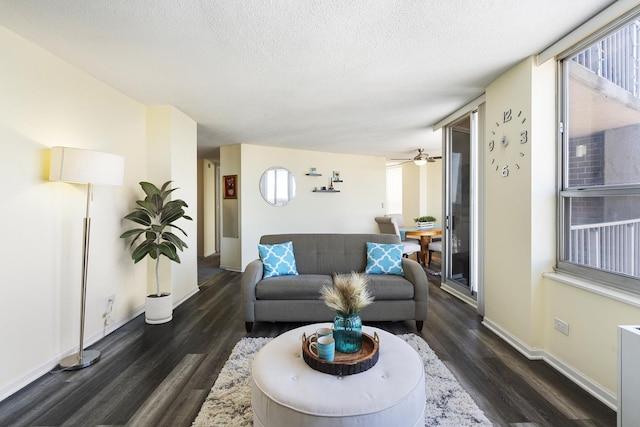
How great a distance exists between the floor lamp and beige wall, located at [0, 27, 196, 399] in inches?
7.1

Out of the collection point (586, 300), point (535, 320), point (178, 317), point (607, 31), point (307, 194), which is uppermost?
point (607, 31)

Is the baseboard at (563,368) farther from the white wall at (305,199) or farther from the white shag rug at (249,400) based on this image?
the white wall at (305,199)

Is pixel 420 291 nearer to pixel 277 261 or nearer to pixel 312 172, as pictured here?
pixel 277 261

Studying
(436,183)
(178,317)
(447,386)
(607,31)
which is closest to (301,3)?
(607,31)

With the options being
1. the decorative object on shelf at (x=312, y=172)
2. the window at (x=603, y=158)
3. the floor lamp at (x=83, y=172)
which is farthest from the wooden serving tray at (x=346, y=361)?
the decorative object on shelf at (x=312, y=172)

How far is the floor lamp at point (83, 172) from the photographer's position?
2104mm

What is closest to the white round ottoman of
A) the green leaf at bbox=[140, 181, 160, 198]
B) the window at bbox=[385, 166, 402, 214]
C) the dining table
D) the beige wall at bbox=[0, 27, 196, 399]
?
the beige wall at bbox=[0, 27, 196, 399]

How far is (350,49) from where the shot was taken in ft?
7.39

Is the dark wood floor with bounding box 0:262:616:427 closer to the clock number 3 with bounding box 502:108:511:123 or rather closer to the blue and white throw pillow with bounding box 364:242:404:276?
the blue and white throw pillow with bounding box 364:242:404:276

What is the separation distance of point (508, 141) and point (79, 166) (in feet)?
11.6

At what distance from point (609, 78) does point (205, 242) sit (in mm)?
7228

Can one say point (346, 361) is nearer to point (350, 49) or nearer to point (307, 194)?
point (350, 49)

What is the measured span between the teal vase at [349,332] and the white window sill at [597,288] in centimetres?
159

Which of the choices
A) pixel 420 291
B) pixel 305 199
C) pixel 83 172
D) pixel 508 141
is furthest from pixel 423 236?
pixel 83 172
